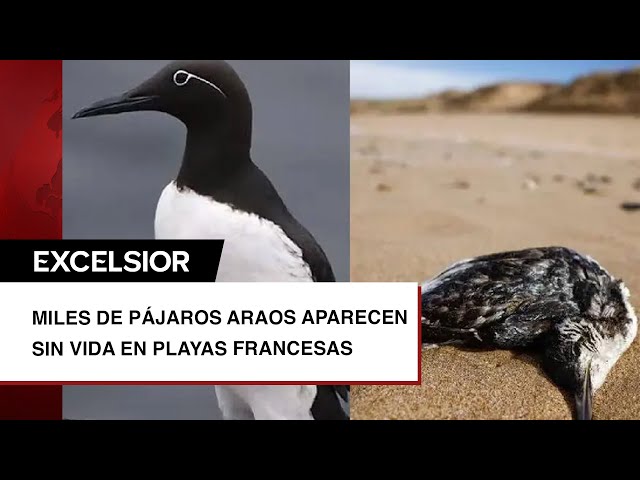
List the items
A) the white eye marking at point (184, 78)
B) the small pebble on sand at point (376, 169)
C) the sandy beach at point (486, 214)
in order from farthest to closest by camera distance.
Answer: the small pebble on sand at point (376, 169)
the sandy beach at point (486, 214)
the white eye marking at point (184, 78)

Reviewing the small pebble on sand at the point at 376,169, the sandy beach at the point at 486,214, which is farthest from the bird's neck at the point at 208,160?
the small pebble on sand at the point at 376,169

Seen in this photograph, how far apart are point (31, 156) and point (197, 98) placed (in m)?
0.70

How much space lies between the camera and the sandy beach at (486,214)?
3125 millimetres

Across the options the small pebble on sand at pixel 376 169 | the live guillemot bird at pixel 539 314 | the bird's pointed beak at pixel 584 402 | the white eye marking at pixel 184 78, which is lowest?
the bird's pointed beak at pixel 584 402

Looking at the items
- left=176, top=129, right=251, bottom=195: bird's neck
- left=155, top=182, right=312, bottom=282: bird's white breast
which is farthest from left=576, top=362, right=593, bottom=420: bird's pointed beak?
left=176, top=129, right=251, bottom=195: bird's neck

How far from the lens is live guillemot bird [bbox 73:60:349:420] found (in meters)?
2.99

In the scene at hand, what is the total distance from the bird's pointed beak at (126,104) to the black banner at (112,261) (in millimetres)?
501

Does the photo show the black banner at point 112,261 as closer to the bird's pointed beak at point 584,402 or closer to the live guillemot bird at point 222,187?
the live guillemot bird at point 222,187

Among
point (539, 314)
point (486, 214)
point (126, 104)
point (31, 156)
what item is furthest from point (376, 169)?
point (31, 156)

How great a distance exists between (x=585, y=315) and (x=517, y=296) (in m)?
0.30

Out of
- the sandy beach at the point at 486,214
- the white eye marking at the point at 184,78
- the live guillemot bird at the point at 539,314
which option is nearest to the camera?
the white eye marking at the point at 184,78

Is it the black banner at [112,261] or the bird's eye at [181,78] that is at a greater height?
the bird's eye at [181,78]

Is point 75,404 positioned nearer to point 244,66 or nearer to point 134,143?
point 134,143

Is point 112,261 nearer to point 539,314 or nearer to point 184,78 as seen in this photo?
point 184,78
